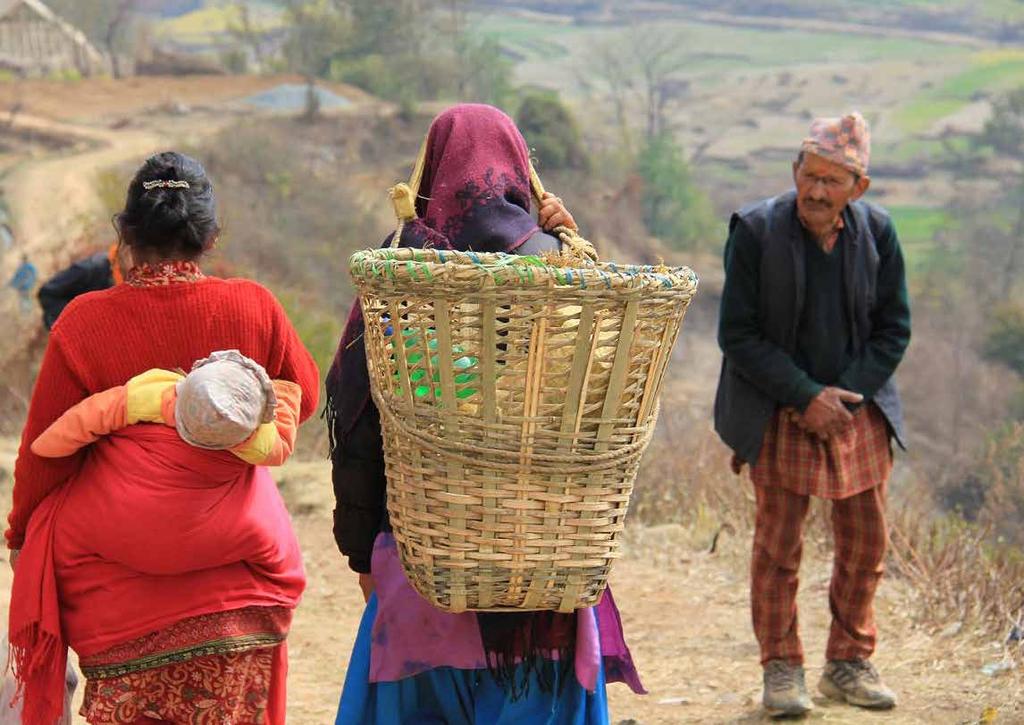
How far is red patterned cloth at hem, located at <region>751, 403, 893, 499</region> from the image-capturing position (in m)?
4.06

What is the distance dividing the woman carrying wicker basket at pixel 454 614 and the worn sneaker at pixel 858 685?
182 centimetres

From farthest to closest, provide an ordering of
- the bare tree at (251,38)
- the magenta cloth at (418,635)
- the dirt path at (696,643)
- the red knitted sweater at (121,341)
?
the bare tree at (251,38) < the dirt path at (696,643) < the red knitted sweater at (121,341) < the magenta cloth at (418,635)

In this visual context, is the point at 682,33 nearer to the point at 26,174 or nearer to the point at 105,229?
the point at 26,174

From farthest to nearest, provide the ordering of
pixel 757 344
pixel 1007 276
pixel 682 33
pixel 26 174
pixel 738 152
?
pixel 682 33
pixel 738 152
pixel 1007 276
pixel 26 174
pixel 757 344

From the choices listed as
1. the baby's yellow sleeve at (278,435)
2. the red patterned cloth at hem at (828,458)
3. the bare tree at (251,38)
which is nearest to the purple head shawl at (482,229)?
the baby's yellow sleeve at (278,435)

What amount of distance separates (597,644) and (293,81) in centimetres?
3796

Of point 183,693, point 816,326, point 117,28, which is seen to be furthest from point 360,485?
point 117,28

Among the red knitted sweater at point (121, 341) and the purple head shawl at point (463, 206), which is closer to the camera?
the purple head shawl at point (463, 206)

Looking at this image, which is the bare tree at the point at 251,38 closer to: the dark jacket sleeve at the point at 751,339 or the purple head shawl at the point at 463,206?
the dark jacket sleeve at the point at 751,339

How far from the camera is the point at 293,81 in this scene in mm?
39094

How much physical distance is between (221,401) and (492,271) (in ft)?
2.38

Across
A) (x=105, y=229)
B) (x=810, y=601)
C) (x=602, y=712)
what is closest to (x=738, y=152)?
(x=105, y=229)

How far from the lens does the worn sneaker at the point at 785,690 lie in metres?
4.20

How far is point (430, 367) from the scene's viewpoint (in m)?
2.24
